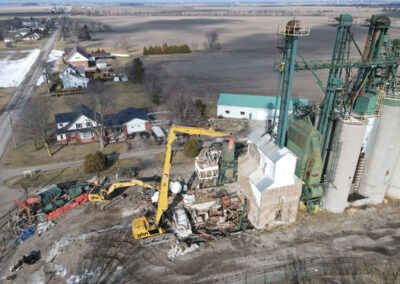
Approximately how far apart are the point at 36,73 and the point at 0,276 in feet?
246

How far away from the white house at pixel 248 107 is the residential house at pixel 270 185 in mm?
23066

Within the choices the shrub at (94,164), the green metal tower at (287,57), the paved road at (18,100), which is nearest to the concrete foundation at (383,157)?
the green metal tower at (287,57)

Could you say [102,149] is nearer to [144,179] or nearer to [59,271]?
[144,179]

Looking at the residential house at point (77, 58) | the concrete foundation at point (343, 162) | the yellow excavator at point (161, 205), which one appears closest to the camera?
the yellow excavator at point (161, 205)

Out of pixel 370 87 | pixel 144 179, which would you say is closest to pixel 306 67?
pixel 370 87

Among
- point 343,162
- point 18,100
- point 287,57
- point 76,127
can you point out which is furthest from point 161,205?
point 18,100

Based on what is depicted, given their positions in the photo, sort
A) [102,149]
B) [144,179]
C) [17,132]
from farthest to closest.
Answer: [17,132] → [102,149] → [144,179]

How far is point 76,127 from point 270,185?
99.3 feet

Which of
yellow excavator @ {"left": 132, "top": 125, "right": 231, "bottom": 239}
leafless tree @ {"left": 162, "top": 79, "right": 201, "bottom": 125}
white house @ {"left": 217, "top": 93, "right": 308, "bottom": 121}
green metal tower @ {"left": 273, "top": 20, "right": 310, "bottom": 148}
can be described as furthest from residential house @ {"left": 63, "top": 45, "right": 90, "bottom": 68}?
green metal tower @ {"left": 273, "top": 20, "right": 310, "bottom": 148}

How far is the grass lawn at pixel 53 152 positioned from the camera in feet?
124

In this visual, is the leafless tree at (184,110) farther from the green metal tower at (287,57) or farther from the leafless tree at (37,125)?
the green metal tower at (287,57)

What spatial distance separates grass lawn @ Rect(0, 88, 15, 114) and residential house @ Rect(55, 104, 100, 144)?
20.2 metres

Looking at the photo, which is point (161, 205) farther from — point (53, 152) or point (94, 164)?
point (53, 152)

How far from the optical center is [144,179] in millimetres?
33969
